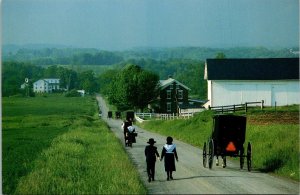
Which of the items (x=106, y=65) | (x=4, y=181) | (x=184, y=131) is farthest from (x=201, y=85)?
(x=4, y=181)

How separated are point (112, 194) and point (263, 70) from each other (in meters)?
23.3

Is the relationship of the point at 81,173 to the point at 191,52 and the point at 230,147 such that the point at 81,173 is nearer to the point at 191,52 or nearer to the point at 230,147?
the point at 230,147

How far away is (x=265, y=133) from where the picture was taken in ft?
76.9

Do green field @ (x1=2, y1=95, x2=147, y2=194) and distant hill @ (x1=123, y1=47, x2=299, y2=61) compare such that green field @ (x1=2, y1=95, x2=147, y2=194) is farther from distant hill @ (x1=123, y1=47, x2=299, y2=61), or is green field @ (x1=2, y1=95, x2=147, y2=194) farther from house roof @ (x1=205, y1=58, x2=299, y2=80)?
house roof @ (x1=205, y1=58, x2=299, y2=80)

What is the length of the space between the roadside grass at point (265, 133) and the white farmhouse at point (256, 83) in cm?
153

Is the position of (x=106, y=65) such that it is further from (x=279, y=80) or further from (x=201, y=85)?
(x=201, y=85)

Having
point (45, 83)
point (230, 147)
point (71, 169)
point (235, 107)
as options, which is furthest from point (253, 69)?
point (71, 169)

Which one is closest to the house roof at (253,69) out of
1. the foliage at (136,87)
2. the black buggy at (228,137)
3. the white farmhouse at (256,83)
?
the white farmhouse at (256,83)

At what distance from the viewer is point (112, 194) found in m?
13.0

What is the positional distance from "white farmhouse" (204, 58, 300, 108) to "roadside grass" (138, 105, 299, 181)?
1.53 m

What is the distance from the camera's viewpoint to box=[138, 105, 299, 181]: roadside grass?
720 inches

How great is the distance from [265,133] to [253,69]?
13.0 metres

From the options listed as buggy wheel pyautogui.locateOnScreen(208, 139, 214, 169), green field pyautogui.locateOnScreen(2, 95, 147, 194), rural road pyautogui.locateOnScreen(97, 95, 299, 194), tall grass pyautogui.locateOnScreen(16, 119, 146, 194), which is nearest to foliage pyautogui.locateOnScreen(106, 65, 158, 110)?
green field pyautogui.locateOnScreen(2, 95, 147, 194)

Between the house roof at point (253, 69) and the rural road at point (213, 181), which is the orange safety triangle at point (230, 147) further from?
the house roof at point (253, 69)
